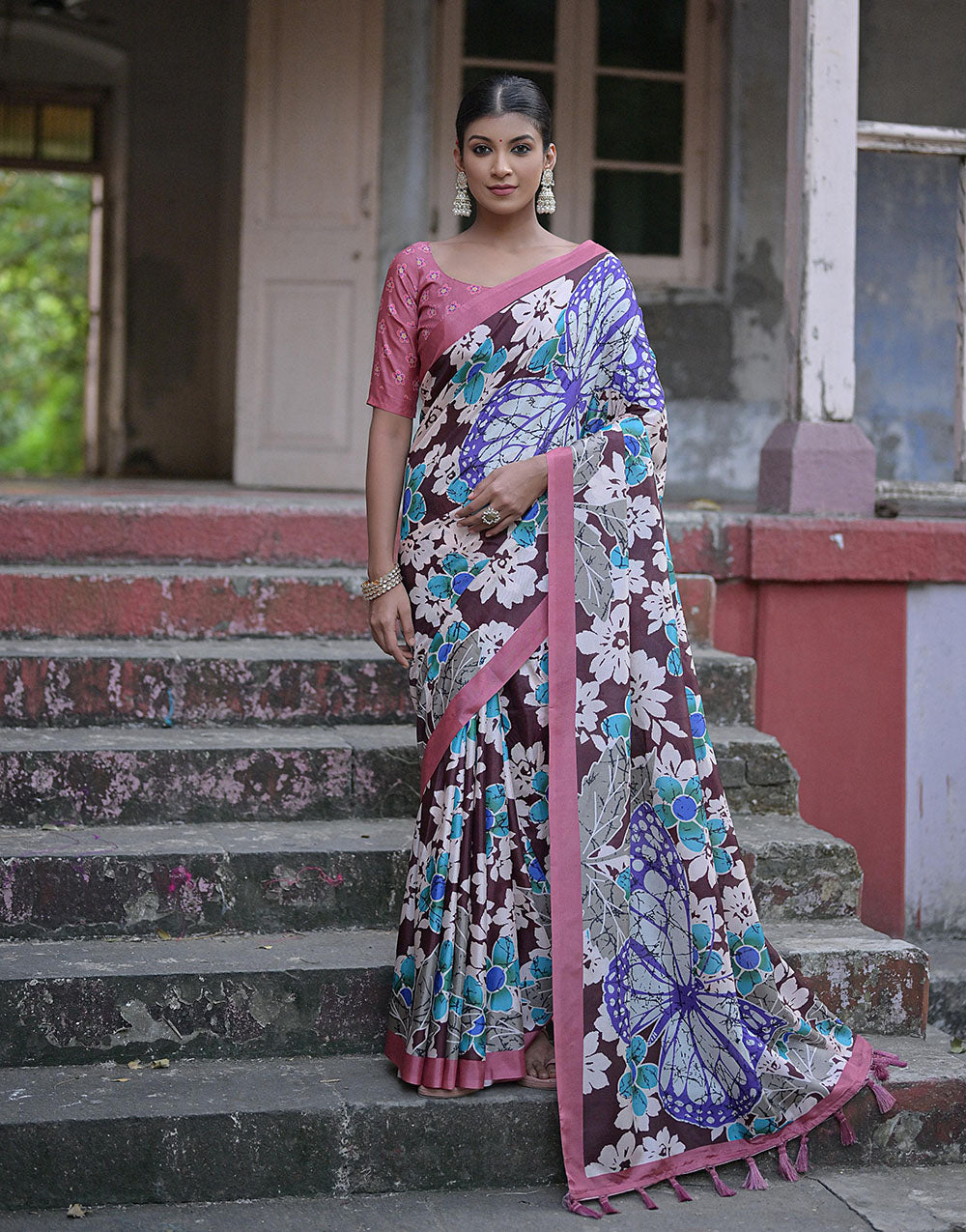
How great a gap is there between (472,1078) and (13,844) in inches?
43.4

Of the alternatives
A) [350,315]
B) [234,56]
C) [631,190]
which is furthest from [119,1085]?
[234,56]

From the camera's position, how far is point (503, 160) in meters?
2.51

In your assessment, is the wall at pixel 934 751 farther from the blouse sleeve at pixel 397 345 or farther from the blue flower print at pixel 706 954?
the blouse sleeve at pixel 397 345

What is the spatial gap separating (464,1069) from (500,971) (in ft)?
0.61

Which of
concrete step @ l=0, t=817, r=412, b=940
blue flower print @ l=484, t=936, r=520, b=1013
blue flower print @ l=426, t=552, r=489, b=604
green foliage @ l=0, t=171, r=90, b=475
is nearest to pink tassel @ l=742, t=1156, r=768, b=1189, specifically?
blue flower print @ l=484, t=936, r=520, b=1013

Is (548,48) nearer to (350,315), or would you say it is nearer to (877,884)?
(350,315)

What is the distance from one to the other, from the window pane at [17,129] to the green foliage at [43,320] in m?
4.66

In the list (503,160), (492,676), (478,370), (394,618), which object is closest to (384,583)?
(394,618)

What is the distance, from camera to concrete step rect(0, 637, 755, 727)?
3.38m

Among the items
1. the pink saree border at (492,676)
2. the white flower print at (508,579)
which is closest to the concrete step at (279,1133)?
the pink saree border at (492,676)

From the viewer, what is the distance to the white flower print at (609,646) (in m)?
2.53

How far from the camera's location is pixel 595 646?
2537 mm

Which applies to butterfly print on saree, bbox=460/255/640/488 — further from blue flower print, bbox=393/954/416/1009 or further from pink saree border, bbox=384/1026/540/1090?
pink saree border, bbox=384/1026/540/1090

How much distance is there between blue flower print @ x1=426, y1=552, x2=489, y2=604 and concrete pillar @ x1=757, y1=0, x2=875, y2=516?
1.81m
